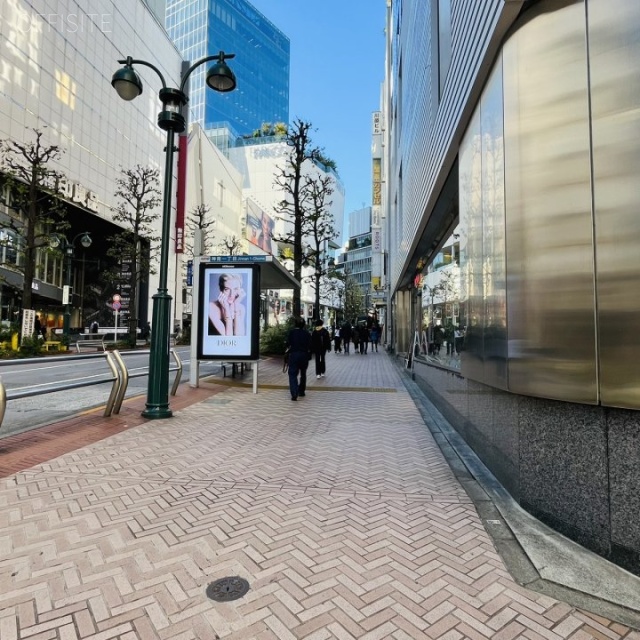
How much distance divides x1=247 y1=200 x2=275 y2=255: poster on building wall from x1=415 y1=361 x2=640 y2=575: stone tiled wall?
272 feet

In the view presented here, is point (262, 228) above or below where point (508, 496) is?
above

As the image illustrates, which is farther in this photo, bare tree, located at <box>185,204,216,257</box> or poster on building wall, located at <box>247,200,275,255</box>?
poster on building wall, located at <box>247,200,275,255</box>

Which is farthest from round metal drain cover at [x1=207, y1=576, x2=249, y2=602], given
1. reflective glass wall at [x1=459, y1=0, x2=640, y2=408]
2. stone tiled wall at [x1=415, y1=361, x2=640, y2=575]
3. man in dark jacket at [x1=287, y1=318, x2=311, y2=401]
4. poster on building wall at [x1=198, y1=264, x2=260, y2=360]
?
poster on building wall at [x1=198, y1=264, x2=260, y2=360]

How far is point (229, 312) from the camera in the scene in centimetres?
1099

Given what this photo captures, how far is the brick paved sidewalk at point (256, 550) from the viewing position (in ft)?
7.52

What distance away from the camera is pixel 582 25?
11.0ft

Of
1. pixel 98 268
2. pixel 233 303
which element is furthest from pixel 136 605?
pixel 98 268

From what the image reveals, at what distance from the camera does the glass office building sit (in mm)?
100812

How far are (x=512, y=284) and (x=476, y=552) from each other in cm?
214

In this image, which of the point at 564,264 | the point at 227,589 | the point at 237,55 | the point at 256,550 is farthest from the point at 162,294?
the point at 237,55

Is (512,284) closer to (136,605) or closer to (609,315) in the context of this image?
(609,315)

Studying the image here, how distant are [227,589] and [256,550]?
466 mm

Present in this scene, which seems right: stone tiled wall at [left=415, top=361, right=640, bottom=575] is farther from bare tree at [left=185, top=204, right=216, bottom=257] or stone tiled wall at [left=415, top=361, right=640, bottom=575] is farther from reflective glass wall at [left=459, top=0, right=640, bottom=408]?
bare tree at [left=185, top=204, right=216, bottom=257]

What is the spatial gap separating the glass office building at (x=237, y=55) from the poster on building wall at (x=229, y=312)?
85888mm
